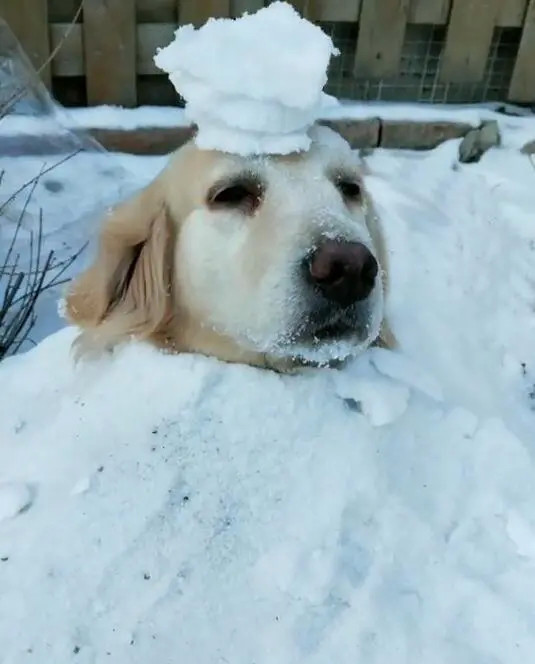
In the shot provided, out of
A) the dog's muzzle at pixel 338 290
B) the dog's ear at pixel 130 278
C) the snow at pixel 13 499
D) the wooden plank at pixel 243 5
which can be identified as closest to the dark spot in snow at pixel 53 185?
the wooden plank at pixel 243 5

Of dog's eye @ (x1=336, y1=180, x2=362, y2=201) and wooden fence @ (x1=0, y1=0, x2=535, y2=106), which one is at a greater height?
dog's eye @ (x1=336, y1=180, x2=362, y2=201)

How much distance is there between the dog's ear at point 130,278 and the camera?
207 cm

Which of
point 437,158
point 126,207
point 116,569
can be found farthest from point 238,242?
point 437,158

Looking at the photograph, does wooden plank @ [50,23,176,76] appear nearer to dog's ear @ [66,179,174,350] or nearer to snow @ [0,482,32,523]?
dog's ear @ [66,179,174,350]

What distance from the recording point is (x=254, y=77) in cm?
182

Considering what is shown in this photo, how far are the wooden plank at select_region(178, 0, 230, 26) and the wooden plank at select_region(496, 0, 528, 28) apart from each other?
53.2 inches

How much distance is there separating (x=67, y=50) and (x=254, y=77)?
9.08 feet

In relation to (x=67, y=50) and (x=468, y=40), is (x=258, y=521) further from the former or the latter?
(x=468, y=40)

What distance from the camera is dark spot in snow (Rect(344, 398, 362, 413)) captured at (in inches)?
81.0

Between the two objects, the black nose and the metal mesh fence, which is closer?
the black nose

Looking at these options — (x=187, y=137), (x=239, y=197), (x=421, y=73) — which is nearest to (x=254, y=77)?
(x=239, y=197)

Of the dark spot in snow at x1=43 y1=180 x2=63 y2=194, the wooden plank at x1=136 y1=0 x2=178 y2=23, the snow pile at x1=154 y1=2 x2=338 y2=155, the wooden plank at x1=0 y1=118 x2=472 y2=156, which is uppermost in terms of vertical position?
the snow pile at x1=154 y1=2 x2=338 y2=155

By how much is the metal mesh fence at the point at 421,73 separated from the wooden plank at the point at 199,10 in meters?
0.54

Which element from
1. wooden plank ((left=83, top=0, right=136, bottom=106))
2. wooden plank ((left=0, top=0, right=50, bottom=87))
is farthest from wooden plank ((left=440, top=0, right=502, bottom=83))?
wooden plank ((left=0, top=0, right=50, bottom=87))
